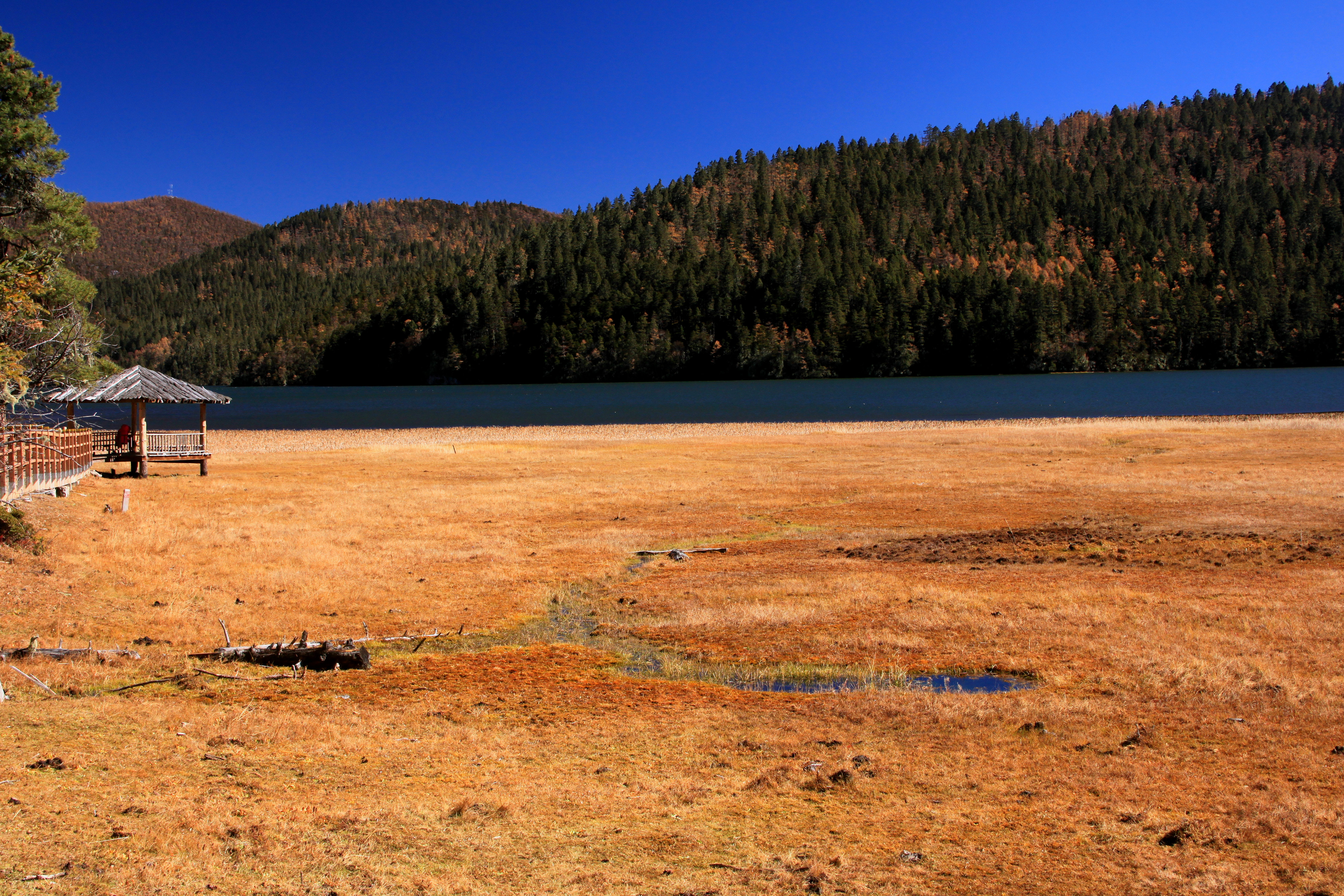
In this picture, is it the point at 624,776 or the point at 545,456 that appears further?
the point at 545,456

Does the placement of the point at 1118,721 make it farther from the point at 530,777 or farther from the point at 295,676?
the point at 295,676

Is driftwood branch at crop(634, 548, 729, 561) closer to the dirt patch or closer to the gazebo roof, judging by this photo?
the dirt patch

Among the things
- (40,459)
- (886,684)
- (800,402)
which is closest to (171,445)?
(40,459)

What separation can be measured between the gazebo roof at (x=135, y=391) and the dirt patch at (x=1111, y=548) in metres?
27.2

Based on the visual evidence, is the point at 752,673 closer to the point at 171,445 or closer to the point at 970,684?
the point at 970,684

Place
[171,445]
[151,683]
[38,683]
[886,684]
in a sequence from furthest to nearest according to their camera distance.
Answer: [171,445], [886,684], [151,683], [38,683]

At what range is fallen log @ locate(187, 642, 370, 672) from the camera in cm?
1348

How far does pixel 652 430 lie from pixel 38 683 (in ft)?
209

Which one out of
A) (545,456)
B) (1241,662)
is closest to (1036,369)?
(545,456)

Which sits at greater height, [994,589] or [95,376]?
[95,376]

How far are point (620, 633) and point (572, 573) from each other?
17.6 ft

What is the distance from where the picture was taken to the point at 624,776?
30.6ft

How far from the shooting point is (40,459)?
84.8 feet

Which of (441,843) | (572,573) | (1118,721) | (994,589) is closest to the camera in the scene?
(441,843)
